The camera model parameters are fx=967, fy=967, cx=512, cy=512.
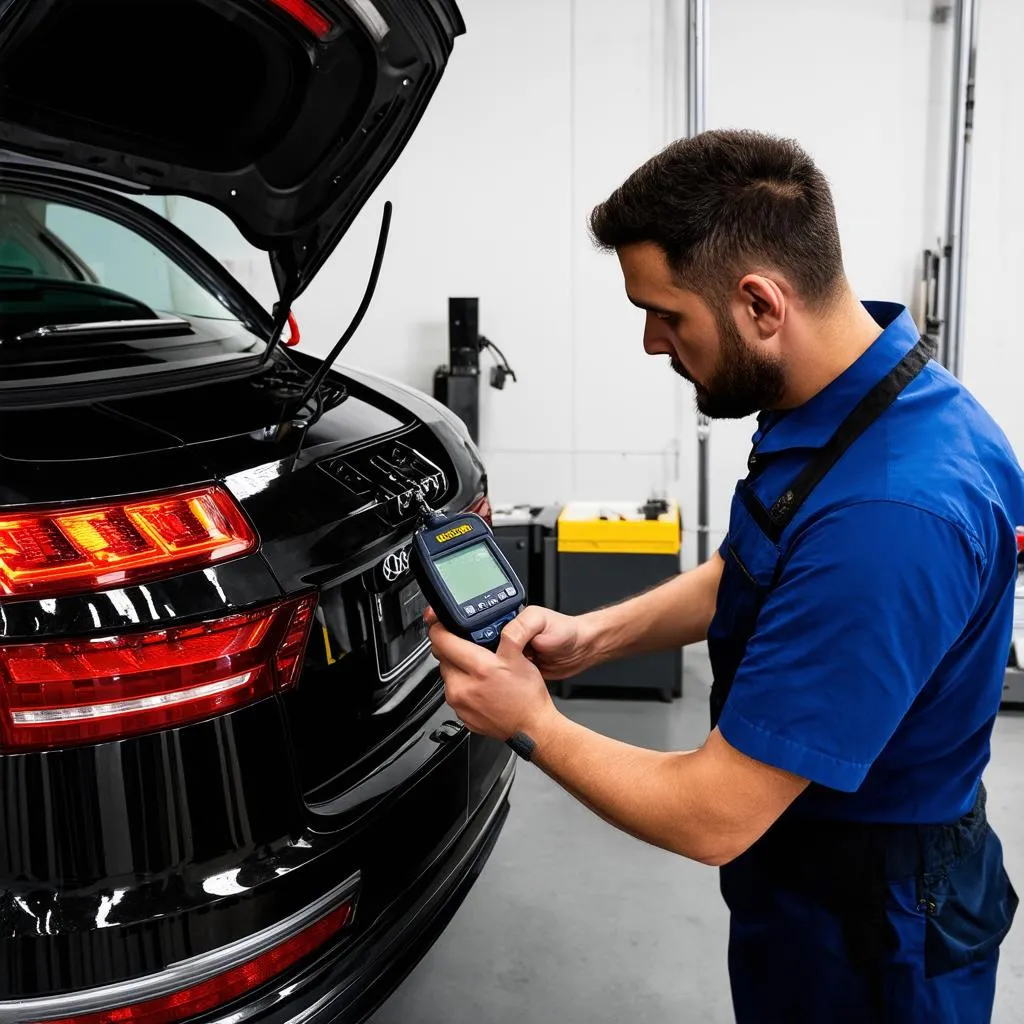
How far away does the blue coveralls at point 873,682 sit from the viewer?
0.99 meters

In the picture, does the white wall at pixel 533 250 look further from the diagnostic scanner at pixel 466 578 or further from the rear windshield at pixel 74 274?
the diagnostic scanner at pixel 466 578

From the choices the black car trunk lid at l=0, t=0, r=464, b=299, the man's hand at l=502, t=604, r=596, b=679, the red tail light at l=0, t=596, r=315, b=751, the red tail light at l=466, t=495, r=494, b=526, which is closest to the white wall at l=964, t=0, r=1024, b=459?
the red tail light at l=466, t=495, r=494, b=526

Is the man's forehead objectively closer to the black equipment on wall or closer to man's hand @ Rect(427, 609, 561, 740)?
man's hand @ Rect(427, 609, 561, 740)

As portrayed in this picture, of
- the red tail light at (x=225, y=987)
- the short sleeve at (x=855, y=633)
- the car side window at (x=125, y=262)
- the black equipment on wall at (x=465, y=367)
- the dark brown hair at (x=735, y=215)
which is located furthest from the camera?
the black equipment on wall at (x=465, y=367)

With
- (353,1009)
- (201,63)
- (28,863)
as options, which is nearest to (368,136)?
(201,63)

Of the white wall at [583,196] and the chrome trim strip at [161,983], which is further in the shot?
the white wall at [583,196]

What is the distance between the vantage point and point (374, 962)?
1.42 m

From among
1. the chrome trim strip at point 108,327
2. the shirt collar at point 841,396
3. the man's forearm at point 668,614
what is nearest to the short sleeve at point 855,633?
the shirt collar at point 841,396

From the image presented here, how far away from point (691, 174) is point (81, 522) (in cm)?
83

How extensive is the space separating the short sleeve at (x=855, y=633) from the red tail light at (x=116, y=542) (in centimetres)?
69

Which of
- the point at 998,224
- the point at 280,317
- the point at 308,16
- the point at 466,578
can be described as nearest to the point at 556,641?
the point at 466,578

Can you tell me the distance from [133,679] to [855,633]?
84 centimetres

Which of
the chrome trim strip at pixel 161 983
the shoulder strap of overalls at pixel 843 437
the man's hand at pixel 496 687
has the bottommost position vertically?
the chrome trim strip at pixel 161 983

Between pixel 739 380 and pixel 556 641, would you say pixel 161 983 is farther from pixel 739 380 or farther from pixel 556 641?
pixel 739 380
